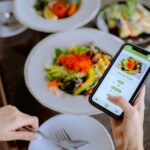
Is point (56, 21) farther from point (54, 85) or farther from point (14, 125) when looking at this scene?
point (14, 125)

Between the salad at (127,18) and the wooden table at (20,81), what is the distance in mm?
193

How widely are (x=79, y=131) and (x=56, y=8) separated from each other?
53 centimetres

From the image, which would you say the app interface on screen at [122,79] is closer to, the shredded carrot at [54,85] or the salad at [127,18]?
the shredded carrot at [54,85]

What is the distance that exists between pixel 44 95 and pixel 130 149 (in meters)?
0.31

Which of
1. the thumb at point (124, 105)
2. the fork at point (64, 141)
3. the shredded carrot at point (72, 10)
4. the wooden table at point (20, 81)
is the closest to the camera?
the thumb at point (124, 105)

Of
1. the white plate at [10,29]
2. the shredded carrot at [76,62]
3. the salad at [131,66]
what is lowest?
the shredded carrot at [76,62]

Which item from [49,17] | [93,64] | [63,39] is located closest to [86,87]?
[93,64]

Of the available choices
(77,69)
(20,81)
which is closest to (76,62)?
(77,69)

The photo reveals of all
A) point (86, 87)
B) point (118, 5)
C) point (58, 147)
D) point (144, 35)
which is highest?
point (118, 5)

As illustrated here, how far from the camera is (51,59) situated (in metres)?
1.09

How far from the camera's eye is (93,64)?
107 cm

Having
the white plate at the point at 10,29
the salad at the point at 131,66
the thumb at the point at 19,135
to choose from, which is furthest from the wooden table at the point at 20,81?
the salad at the point at 131,66

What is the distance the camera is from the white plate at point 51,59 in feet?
3.10

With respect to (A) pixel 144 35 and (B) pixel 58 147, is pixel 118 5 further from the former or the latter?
(B) pixel 58 147
